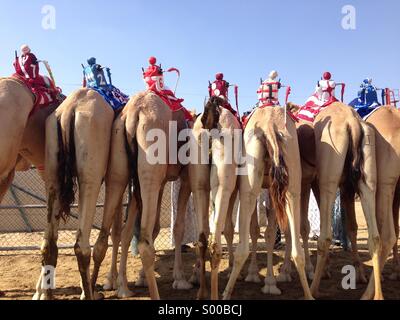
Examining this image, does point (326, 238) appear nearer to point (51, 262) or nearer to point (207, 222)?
point (207, 222)

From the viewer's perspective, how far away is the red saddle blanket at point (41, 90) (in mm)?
5227

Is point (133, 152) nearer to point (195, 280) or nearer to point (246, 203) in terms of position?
point (246, 203)

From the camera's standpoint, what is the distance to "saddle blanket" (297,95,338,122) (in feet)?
19.8

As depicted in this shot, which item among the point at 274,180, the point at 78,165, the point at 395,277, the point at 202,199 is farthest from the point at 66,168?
the point at 395,277

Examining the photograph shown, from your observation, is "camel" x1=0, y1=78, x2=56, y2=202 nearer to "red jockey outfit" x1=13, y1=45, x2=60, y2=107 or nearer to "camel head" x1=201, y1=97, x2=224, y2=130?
"red jockey outfit" x1=13, y1=45, x2=60, y2=107

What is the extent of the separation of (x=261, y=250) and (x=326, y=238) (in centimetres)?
415

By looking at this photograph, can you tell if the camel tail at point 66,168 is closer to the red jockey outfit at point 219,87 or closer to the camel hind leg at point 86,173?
the camel hind leg at point 86,173

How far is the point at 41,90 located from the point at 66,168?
4.91 feet

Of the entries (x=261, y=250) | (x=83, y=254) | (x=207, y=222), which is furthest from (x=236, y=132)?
(x=261, y=250)

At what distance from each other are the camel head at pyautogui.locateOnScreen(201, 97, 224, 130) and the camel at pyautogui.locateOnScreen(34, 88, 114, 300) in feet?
3.96

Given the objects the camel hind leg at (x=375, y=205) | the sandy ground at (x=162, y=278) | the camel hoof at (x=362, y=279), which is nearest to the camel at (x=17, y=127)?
the sandy ground at (x=162, y=278)

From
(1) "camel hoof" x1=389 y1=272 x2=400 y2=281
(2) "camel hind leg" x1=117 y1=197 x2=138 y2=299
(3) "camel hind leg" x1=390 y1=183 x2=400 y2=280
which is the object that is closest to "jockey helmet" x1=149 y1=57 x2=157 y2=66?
(2) "camel hind leg" x1=117 y1=197 x2=138 y2=299

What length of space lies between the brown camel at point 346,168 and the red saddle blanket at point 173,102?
2.03 metres

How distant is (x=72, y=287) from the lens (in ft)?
20.2
